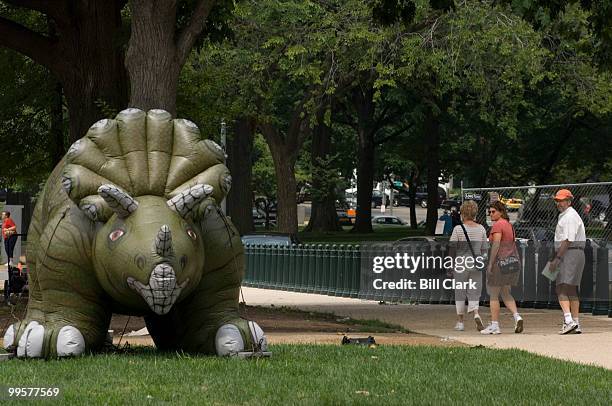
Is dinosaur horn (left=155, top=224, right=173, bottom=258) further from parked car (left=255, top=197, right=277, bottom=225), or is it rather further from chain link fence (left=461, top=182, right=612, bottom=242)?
parked car (left=255, top=197, right=277, bottom=225)

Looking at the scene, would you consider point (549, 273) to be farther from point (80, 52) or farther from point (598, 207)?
point (80, 52)

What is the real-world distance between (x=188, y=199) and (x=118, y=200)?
609mm

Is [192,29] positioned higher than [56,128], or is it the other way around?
[192,29]

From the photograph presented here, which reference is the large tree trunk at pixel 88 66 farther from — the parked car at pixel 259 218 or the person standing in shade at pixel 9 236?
the parked car at pixel 259 218

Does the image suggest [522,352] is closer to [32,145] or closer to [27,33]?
[27,33]

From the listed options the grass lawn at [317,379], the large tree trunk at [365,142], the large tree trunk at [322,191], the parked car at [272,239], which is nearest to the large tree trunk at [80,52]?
the grass lawn at [317,379]

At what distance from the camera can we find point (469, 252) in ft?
60.9

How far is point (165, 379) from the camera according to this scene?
1052cm

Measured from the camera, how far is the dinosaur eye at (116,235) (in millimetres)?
11250

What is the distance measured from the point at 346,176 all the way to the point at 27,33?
4698 cm

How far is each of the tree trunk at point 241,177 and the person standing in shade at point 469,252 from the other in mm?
24834

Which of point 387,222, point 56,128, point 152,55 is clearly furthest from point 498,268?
point 387,222

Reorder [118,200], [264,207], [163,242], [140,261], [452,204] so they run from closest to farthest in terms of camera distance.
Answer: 1. [163,242]
2. [140,261]
3. [118,200]
4. [452,204]
5. [264,207]
